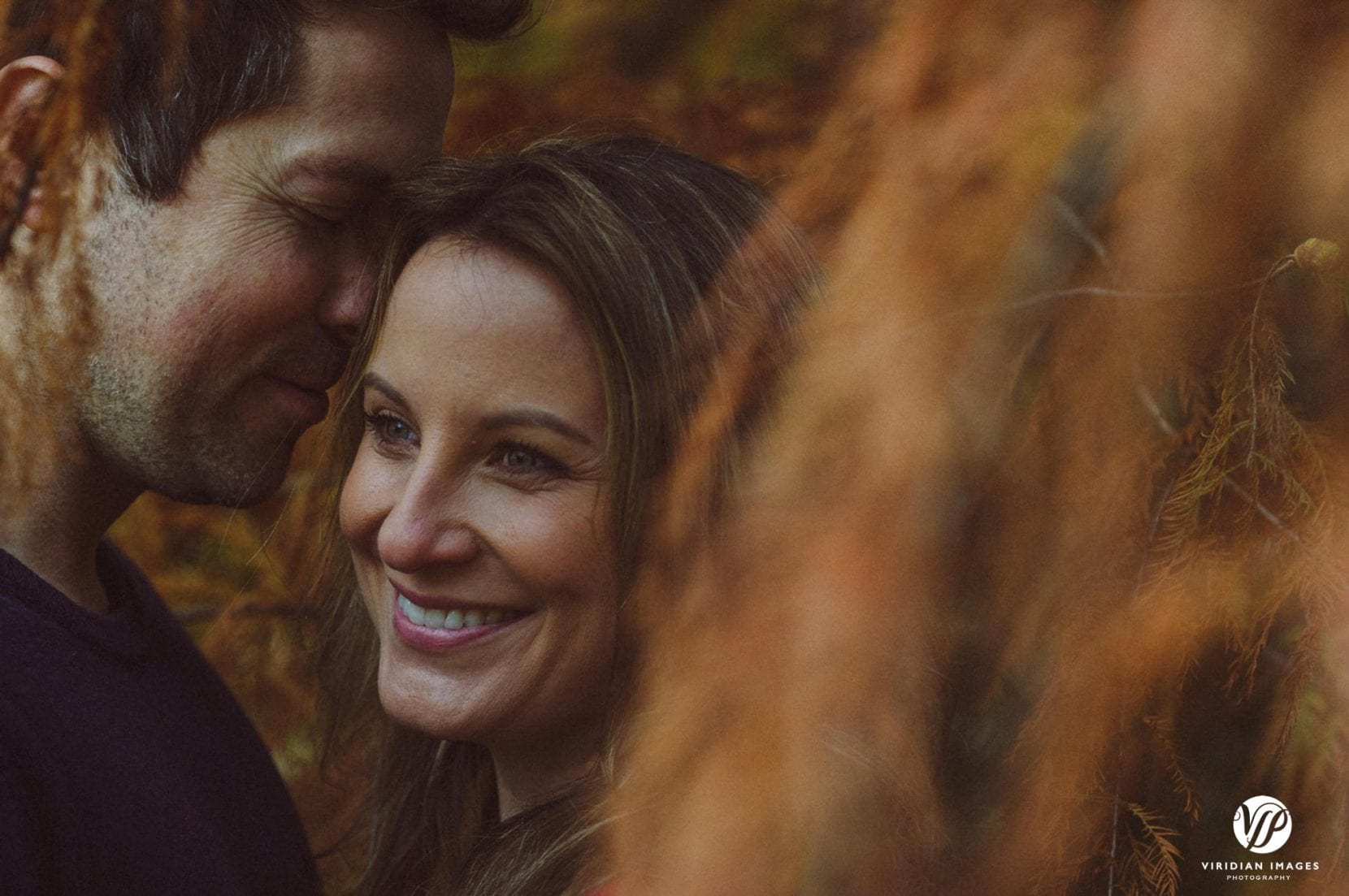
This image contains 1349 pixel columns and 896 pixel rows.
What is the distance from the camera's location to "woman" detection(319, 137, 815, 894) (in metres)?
1.25

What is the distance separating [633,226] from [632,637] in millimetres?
399

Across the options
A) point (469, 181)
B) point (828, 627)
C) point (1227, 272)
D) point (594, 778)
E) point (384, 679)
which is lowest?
point (594, 778)

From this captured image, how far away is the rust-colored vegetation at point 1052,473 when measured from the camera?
88 centimetres

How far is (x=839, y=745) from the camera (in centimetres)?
93

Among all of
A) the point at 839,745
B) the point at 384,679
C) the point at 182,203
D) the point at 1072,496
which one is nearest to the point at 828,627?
the point at 839,745

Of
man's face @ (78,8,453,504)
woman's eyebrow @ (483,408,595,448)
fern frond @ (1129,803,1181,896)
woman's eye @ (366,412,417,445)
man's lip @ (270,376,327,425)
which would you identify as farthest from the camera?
man's lip @ (270,376,327,425)

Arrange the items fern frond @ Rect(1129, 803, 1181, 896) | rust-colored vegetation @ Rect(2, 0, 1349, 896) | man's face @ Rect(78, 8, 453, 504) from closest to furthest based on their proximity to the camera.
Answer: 1. rust-colored vegetation @ Rect(2, 0, 1349, 896)
2. fern frond @ Rect(1129, 803, 1181, 896)
3. man's face @ Rect(78, 8, 453, 504)

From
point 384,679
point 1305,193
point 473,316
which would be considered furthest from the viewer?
point 384,679

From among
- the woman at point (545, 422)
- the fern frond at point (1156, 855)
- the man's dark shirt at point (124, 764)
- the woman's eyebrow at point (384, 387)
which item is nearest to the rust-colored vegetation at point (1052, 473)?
the fern frond at point (1156, 855)

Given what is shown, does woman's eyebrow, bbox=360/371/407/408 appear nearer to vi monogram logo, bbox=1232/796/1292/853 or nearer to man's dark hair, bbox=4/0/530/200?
man's dark hair, bbox=4/0/530/200

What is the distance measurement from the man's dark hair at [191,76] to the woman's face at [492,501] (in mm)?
335

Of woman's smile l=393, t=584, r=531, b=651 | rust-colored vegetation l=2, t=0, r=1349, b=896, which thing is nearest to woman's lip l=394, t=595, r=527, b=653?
woman's smile l=393, t=584, r=531, b=651

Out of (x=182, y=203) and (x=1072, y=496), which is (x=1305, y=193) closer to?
(x=1072, y=496)

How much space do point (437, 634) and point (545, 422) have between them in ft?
0.80
